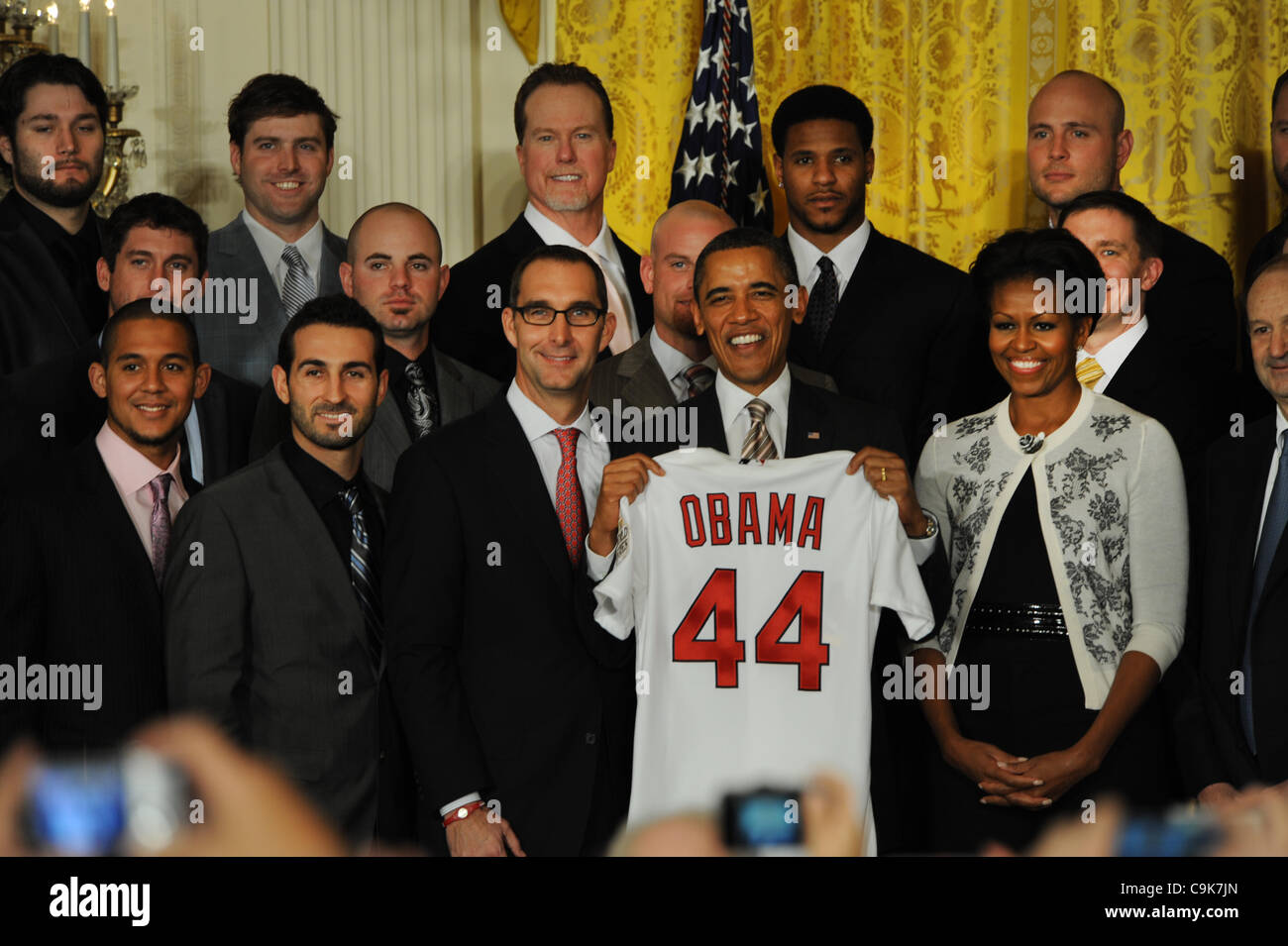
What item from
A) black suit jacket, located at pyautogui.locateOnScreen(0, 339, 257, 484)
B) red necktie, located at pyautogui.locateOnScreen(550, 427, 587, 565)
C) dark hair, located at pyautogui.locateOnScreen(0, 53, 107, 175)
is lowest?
red necktie, located at pyautogui.locateOnScreen(550, 427, 587, 565)

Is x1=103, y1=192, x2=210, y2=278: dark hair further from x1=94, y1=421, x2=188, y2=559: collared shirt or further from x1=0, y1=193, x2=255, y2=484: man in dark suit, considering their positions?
x1=94, y1=421, x2=188, y2=559: collared shirt

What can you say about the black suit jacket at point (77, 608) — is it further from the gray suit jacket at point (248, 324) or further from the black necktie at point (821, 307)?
the black necktie at point (821, 307)

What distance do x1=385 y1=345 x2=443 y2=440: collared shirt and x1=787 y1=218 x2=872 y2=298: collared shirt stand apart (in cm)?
124

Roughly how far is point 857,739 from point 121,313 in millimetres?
2153

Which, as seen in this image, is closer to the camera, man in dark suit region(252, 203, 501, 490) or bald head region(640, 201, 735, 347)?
man in dark suit region(252, 203, 501, 490)

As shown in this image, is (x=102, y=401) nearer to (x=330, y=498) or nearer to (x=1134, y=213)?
(x=330, y=498)

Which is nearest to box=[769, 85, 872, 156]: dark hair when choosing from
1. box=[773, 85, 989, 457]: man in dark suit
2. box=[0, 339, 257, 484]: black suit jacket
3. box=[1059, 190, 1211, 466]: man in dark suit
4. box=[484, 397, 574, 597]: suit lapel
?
box=[773, 85, 989, 457]: man in dark suit

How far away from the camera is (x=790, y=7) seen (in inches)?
248

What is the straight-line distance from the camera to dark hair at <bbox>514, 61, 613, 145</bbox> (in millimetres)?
5090

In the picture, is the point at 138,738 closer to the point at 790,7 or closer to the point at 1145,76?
the point at 790,7

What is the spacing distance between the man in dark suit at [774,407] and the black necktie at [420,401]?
0.82 meters

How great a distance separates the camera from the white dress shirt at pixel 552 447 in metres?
3.88

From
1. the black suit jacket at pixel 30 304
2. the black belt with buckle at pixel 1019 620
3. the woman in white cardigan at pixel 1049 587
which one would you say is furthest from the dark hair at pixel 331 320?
the black belt with buckle at pixel 1019 620
